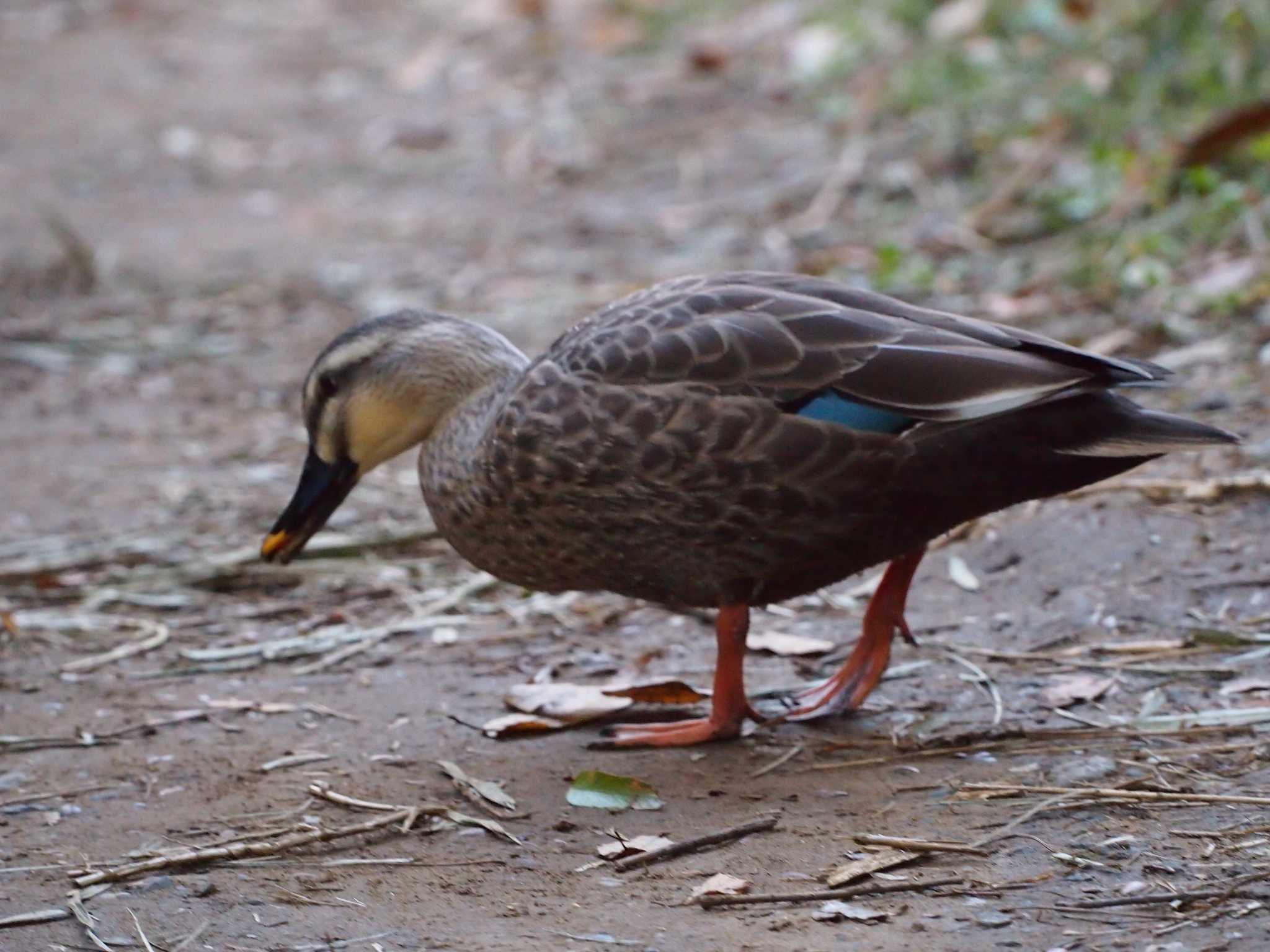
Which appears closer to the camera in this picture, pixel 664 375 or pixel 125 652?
pixel 664 375

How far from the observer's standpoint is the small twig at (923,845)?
2.97 m

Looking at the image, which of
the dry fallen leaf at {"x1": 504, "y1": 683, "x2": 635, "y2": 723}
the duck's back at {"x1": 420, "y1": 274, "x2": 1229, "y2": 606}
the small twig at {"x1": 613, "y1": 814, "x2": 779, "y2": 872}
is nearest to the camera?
the small twig at {"x1": 613, "y1": 814, "x2": 779, "y2": 872}

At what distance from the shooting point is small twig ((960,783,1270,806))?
9.97 feet

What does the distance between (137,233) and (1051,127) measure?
451 cm

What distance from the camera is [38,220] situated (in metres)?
8.96

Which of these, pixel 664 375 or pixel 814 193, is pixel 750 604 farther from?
pixel 814 193

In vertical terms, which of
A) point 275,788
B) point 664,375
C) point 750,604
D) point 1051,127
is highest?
point 1051,127

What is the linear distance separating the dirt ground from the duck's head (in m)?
0.58

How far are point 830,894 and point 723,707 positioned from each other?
0.81 meters

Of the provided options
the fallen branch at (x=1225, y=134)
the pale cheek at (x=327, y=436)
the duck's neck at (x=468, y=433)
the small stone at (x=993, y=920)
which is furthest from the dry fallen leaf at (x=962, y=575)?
the fallen branch at (x=1225, y=134)

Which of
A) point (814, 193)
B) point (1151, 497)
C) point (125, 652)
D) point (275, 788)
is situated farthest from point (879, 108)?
point (275, 788)

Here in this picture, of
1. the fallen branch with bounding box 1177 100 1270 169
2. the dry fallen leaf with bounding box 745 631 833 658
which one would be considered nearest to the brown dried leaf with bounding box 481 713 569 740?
the dry fallen leaf with bounding box 745 631 833 658

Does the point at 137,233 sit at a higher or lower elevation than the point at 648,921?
higher

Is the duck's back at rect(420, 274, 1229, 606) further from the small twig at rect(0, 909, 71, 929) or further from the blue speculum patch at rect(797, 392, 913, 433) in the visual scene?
the small twig at rect(0, 909, 71, 929)
